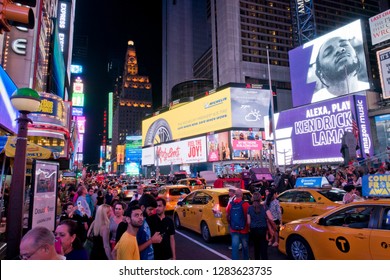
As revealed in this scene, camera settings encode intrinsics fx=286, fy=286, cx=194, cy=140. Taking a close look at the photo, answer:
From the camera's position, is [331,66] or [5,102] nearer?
[5,102]

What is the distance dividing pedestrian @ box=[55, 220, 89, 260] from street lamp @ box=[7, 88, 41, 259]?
249 centimetres

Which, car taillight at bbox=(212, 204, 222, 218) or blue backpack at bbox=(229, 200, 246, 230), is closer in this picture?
blue backpack at bbox=(229, 200, 246, 230)

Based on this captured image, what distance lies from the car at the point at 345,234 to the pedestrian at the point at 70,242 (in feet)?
15.0

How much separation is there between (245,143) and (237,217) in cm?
5053

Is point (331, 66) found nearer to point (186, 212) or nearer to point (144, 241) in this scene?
point (186, 212)

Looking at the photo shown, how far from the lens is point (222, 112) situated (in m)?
60.7

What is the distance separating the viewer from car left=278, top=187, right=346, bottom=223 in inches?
362

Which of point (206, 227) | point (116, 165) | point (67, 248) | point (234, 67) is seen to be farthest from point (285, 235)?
point (116, 165)

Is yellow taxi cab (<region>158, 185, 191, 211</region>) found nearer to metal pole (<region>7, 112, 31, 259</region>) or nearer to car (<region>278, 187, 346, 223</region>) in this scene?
car (<region>278, 187, 346, 223</region>)

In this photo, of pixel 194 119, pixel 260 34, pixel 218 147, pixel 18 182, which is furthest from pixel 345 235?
pixel 260 34


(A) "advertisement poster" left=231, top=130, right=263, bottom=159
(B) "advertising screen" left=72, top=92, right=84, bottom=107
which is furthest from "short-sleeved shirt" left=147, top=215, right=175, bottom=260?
(B) "advertising screen" left=72, top=92, right=84, bottom=107
